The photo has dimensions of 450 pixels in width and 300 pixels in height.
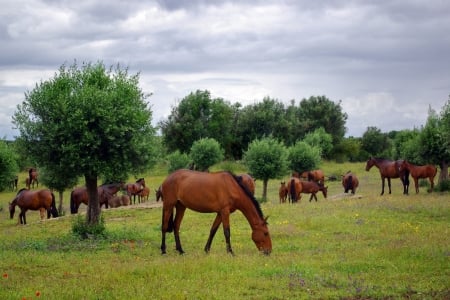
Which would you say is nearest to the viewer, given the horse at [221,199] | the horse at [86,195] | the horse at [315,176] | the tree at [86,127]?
the horse at [221,199]

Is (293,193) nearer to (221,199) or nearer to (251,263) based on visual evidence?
(221,199)

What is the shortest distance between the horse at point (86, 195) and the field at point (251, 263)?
11.0 metres

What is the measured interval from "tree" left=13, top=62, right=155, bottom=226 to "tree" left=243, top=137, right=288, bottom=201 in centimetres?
2220

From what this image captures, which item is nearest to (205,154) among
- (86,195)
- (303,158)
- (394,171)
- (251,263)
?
(303,158)

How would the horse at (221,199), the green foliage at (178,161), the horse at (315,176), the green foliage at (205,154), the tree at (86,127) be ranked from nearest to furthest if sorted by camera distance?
the horse at (221,199) < the tree at (86,127) < the horse at (315,176) < the green foliage at (205,154) < the green foliage at (178,161)

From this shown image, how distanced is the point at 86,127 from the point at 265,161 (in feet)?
80.4

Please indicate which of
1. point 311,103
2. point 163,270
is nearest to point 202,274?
point 163,270

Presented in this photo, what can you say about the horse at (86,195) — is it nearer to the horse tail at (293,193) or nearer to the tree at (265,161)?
the tree at (265,161)

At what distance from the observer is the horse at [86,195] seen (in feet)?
108

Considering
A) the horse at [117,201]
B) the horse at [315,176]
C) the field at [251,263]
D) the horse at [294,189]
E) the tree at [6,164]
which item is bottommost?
the horse at [117,201]

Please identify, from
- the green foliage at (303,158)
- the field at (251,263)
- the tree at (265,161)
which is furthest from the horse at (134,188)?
the field at (251,263)

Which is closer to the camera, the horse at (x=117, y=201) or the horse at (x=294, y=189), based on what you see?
the horse at (x=294, y=189)

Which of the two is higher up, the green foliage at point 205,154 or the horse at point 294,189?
the green foliage at point 205,154

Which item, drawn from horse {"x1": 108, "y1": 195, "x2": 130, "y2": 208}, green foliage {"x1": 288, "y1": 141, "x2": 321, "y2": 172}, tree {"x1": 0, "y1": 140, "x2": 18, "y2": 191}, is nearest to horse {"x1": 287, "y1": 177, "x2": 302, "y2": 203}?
horse {"x1": 108, "y1": 195, "x2": 130, "y2": 208}
